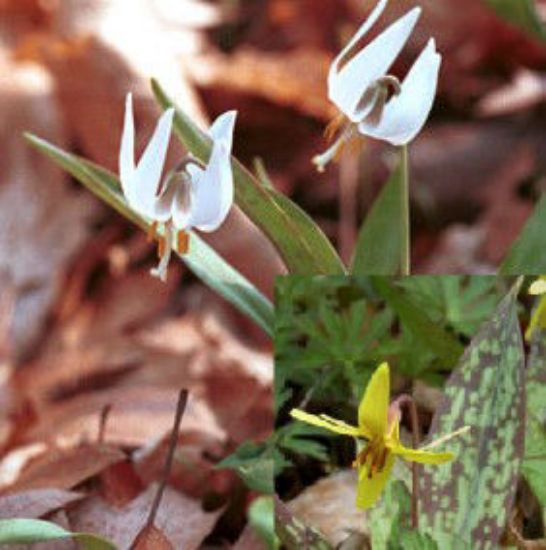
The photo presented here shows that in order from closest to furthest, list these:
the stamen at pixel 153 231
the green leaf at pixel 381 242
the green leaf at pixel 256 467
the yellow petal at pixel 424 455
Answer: the yellow petal at pixel 424 455, the stamen at pixel 153 231, the green leaf at pixel 256 467, the green leaf at pixel 381 242

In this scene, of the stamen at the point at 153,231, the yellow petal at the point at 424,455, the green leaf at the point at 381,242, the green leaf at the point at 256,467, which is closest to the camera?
the yellow petal at the point at 424,455

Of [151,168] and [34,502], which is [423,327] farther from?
[34,502]

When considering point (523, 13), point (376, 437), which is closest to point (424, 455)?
point (376, 437)

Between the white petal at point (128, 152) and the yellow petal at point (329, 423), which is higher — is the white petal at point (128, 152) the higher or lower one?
the higher one

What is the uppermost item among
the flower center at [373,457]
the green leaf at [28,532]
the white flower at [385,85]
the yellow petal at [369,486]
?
the white flower at [385,85]

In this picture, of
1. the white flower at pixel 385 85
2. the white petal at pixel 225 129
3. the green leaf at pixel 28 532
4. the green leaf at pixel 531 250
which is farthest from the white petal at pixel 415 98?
the green leaf at pixel 28 532

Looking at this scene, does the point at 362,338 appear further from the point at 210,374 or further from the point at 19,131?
the point at 19,131

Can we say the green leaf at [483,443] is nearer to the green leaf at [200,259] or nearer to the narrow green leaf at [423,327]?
the narrow green leaf at [423,327]

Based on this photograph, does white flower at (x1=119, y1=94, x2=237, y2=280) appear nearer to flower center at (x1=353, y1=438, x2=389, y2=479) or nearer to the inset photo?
the inset photo
